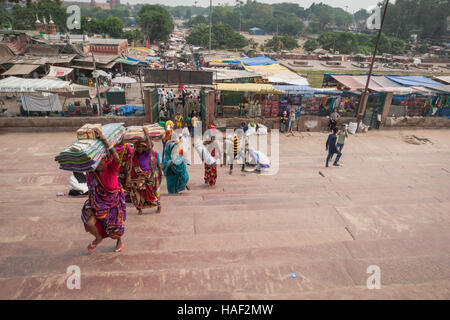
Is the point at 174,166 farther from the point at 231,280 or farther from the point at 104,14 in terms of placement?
the point at 104,14

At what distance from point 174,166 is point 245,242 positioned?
2336 mm

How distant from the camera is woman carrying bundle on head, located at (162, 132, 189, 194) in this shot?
18.1ft

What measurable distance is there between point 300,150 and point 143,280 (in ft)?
29.2

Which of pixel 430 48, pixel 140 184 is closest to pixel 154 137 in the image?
pixel 140 184

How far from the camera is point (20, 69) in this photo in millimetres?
19188

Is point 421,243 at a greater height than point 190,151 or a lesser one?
greater

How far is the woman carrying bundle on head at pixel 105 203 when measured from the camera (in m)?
3.45

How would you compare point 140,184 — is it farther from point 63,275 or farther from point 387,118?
point 387,118

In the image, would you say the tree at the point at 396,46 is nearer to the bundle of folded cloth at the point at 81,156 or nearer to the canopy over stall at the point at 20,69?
the canopy over stall at the point at 20,69

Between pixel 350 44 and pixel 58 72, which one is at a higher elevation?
pixel 350 44

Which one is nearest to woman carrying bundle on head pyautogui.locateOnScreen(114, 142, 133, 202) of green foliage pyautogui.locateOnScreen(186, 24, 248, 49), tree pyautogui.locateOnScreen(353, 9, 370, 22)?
green foliage pyautogui.locateOnScreen(186, 24, 248, 49)

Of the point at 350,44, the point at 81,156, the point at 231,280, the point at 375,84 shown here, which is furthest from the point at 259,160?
the point at 350,44

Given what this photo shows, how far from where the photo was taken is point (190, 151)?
10.4m

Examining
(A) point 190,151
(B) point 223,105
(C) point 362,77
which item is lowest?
(A) point 190,151
